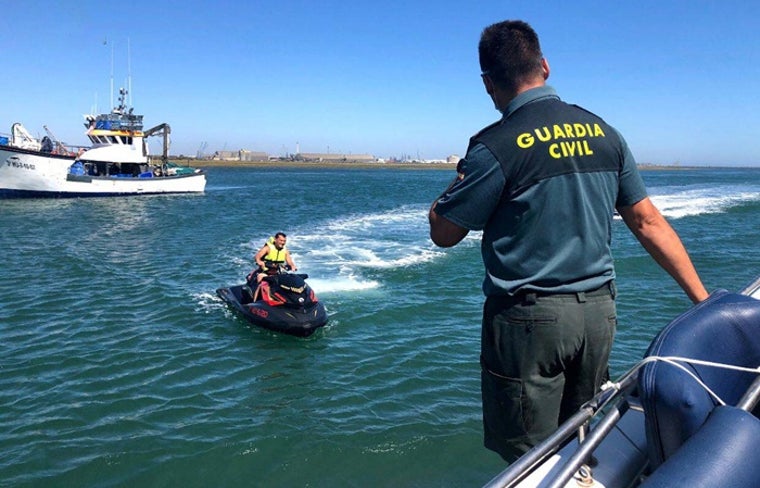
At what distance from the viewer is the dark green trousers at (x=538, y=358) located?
2.41 meters

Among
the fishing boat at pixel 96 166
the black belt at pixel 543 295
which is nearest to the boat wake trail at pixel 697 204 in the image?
→ the black belt at pixel 543 295

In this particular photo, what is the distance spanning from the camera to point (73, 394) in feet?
26.3

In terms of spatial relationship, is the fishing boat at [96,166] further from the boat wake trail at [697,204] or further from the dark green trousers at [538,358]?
the dark green trousers at [538,358]

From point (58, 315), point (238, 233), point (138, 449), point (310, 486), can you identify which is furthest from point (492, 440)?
point (238, 233)

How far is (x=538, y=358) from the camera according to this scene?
2.43 metres

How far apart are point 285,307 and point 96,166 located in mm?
38223

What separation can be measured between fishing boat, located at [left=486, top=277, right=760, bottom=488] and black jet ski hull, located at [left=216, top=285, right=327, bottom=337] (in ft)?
25.7

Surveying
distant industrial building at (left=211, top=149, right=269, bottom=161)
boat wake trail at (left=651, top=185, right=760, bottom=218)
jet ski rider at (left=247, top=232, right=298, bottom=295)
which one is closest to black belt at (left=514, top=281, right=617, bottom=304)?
jet ski rider at (left=247, top=232, right=298, bottom=295)

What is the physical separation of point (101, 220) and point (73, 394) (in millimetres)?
23515

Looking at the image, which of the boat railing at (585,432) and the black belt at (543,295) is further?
the black belt at (543,295)

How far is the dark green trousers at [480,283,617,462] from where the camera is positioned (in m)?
2.41

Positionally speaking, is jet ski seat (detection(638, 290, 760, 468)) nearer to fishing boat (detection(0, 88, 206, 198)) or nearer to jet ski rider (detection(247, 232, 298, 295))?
jet ski rider (detection(247, 232, 298, 295))

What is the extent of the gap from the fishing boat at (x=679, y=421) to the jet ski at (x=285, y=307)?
25.9ft

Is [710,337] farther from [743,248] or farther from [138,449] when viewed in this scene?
[743,248]
